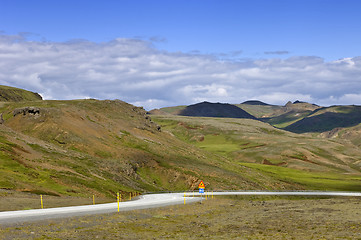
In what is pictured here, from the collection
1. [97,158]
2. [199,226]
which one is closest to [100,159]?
[97,158]

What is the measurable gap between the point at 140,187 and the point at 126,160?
50.0ft

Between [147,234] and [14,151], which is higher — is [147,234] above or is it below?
below

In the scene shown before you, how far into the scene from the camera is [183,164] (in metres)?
117

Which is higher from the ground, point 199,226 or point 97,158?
point 97,158

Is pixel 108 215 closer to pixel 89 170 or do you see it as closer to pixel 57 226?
pixel 57 226

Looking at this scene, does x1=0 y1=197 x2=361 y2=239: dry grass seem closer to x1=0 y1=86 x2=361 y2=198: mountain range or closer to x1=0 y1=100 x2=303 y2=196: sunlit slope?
x1=0 y1=86 x2=361 y2=198: mountain range

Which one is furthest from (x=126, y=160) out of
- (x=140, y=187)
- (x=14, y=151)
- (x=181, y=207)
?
(x=181, y=207)

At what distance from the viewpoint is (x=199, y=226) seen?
39094mm

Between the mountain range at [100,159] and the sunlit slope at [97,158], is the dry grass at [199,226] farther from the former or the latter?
the sunlit slope at [97,158]

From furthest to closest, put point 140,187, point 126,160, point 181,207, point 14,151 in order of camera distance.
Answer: point 126,160, point 140,187, point 14,151, point 181,207

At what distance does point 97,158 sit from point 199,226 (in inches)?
2524

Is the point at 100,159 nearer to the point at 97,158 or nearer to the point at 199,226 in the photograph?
the point at 97,158

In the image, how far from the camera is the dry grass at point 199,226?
3250 centimetres

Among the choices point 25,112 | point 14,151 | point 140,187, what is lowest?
point 140,187
